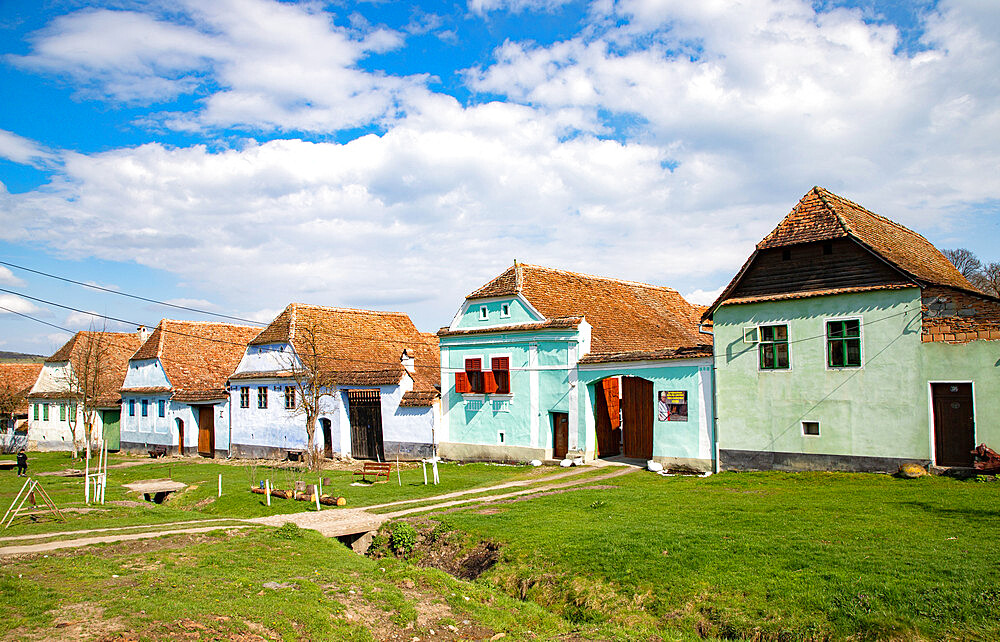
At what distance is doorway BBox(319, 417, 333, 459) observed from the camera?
3503 centimetres

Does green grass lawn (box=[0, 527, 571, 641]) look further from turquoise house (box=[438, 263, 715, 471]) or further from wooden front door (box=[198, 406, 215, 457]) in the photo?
wooden front door (box=[198, 406, 215, 457])

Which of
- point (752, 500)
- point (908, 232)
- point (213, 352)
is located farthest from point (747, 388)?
point (213, 352)

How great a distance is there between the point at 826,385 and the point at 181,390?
116ft

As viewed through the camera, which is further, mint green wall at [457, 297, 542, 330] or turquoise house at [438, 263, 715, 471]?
mint green wall at [457, 297, 542, 330]

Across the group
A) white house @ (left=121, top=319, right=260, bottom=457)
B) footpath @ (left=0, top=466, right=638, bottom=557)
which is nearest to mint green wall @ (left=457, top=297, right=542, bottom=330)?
footpath @ (left=0, top=466, right=638, bottom=557)

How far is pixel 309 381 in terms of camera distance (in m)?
33.8

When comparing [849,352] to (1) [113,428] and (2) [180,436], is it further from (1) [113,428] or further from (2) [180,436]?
(1) [113,428]

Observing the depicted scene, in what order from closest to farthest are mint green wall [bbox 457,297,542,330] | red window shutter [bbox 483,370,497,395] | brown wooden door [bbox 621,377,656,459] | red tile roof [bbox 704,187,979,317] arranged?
red tile roof [bbox 704,187,979,317] < brown wooden door [bbox 621,377,656,459] < mint green wall [bbox 457,297,542,330] < red window shutter [bbox 483,370,497,395]

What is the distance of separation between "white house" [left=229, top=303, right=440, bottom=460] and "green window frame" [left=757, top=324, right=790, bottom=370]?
14837mm

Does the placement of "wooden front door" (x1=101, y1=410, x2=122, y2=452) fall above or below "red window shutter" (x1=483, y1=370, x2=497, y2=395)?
below

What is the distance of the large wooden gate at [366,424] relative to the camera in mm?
33656

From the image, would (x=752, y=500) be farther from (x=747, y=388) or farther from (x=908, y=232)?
(x=908, y=232)

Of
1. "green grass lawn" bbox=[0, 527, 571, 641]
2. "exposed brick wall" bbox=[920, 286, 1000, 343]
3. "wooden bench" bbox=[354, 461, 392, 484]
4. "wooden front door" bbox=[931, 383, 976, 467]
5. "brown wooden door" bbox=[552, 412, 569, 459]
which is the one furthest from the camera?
"brown wooden door" bbox=[552, 412, 569, 459]

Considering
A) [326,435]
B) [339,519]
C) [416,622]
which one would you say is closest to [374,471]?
[339,519]
